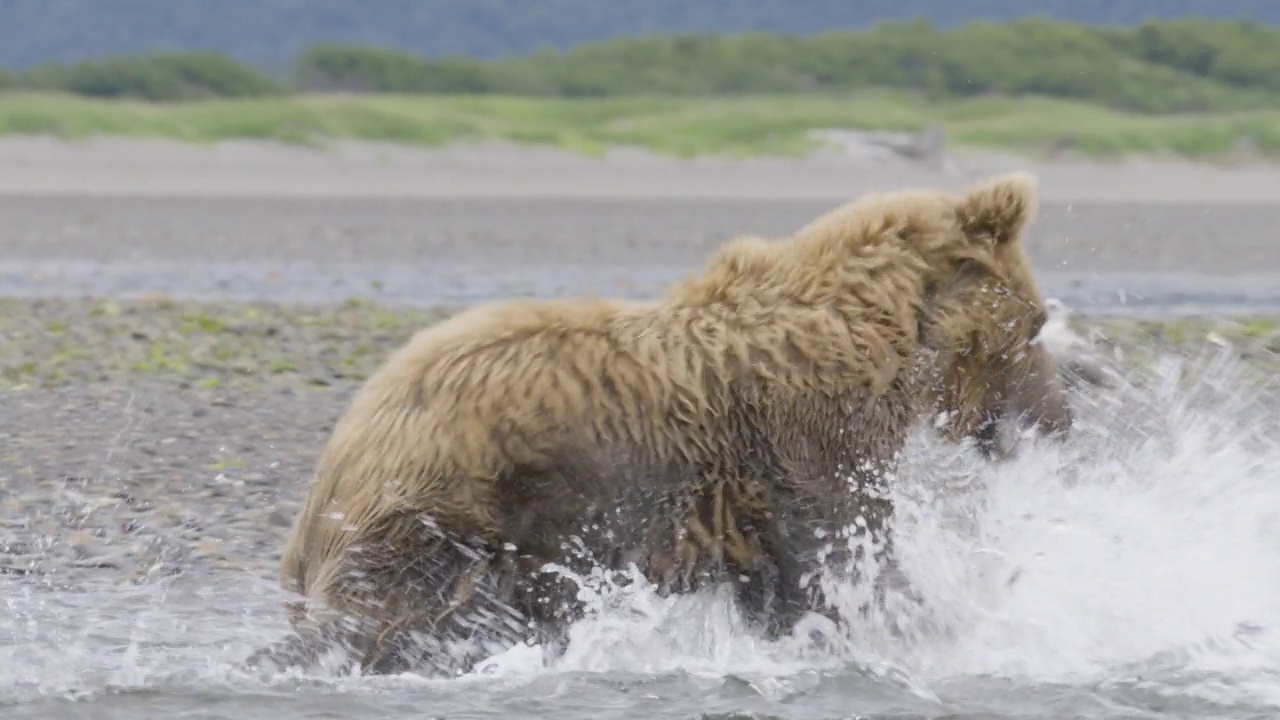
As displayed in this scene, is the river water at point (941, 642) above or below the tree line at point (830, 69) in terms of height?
below

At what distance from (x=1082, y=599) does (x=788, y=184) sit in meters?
24.7

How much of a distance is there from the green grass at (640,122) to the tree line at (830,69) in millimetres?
1591

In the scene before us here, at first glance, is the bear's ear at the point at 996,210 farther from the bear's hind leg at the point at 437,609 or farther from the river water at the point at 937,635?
the bear's hind leg at the point at 437,609

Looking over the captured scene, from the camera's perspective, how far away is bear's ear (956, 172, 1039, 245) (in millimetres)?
4965

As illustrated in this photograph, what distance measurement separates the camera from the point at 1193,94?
141 ft

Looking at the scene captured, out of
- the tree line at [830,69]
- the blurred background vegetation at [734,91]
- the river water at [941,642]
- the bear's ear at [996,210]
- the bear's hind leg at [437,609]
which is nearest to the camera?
the bear's hind leg at [437,609]

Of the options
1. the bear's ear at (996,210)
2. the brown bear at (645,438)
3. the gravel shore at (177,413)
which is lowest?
the gravel shore at (177,413)

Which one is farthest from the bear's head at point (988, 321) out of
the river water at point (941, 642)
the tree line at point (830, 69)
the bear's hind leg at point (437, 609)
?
the tree line at point (830, 69)

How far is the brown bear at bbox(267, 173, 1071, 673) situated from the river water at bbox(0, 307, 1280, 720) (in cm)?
11

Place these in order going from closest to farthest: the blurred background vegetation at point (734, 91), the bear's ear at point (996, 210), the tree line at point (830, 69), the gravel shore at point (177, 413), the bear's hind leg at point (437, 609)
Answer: the bear's hind leg at point (437, 609) → the bear's ear at point (996, 210) → the gravel shore at point (177, 413) → the blurred background vegetation at point (734, 91) → the tree line at point (830, 69)

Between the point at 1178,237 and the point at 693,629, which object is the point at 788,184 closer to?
the point at 1178,237

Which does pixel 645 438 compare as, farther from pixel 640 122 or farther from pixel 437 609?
pixel 640 122

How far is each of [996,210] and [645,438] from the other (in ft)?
3.39

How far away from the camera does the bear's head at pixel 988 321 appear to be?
16.2 ft
